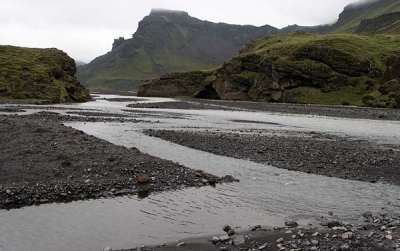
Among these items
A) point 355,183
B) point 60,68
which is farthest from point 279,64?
point 355,183

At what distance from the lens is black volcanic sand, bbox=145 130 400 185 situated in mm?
27141

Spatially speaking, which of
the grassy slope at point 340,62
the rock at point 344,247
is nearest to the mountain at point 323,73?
the grassy slope at point 340,62

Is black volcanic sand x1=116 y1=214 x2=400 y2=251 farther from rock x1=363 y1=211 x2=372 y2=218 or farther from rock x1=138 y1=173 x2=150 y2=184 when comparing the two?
rock x1=138 y1=173 x2=150 y2=184

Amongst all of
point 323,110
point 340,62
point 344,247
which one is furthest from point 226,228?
point 340,62

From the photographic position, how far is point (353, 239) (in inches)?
549

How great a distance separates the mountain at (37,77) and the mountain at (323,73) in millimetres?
73348

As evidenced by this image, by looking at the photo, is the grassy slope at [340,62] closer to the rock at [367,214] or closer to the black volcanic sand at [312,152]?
the black volcanic sand at [312,152]

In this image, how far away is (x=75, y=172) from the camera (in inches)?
905

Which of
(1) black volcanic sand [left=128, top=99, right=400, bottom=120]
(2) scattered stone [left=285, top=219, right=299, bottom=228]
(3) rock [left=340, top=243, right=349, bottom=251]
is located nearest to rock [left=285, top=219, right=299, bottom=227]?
(2) scattered stone [left=285, top=219, right=299, bottom=228]

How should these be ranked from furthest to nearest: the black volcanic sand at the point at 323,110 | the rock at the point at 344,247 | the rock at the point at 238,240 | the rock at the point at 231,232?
the black volcanic sand at the point at 323,110 < the rock at the point at 231,232 < the rock at the point at 238,240 < the rock at the point at 344,247

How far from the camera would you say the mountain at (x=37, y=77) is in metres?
109

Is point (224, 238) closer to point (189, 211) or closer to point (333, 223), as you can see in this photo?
point (189, 211)

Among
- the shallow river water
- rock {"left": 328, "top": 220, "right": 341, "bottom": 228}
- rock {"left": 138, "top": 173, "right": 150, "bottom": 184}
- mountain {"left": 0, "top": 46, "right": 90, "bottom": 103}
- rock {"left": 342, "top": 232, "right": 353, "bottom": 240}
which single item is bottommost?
the shallow river water

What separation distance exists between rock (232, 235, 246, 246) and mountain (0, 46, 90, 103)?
100 metres
